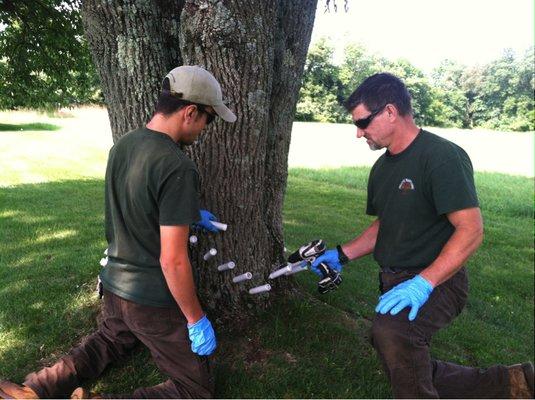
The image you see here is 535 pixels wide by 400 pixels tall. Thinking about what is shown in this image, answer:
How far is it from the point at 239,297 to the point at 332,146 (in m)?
26.5

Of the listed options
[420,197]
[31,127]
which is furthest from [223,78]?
[31,127]

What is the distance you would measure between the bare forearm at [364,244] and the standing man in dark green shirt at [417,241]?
0.15 m

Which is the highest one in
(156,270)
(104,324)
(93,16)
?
(93,16)

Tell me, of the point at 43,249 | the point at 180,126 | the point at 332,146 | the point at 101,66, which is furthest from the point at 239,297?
the point at 332,146

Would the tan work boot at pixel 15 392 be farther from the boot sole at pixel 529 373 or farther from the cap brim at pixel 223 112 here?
the boot sole at pixel 529 373

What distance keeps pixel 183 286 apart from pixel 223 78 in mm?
1440

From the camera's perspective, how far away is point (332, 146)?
97.0ft

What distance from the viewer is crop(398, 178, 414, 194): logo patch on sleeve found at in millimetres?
2920

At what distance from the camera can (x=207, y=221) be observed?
131 inches

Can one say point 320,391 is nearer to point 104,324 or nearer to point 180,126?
point 104,324

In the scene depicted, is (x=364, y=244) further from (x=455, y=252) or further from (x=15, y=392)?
(x=15, y=392)

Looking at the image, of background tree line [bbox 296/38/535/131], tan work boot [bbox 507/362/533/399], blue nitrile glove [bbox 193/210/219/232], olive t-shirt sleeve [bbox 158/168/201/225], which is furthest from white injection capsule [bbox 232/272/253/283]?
background tree line [bbox 296/38/535/131]

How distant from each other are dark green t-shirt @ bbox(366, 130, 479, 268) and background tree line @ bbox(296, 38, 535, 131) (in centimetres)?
5920

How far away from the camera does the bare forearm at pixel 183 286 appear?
2.60 meters
